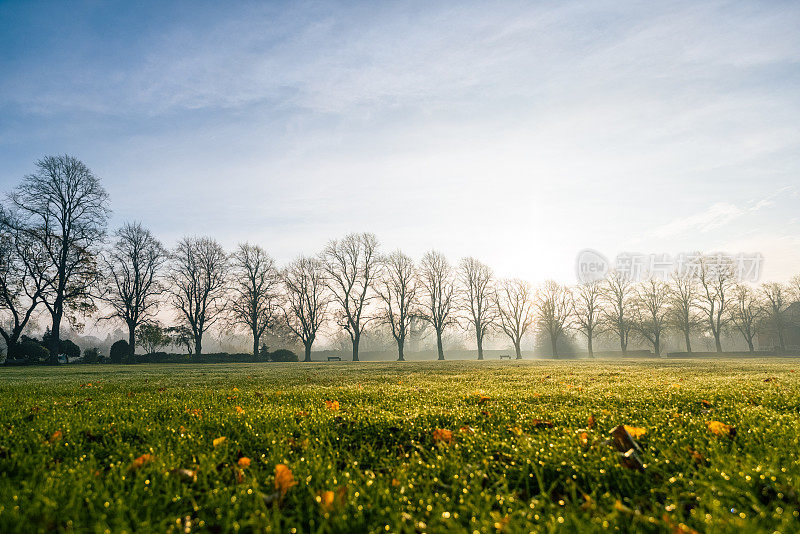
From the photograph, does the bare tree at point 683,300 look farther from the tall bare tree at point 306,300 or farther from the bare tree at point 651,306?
the tall bare tree at point 306,300

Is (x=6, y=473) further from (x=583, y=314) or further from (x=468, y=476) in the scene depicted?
(x=583, y=314)

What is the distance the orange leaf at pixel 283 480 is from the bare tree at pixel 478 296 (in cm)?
5232

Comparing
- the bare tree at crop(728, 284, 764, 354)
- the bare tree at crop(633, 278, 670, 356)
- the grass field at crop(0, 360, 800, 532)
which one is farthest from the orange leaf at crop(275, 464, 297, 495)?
the bare tree at crop(728, 284, 764, 354)

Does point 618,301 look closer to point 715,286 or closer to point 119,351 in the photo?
point 715,286

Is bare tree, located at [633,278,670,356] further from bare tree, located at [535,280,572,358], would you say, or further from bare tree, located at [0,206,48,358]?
bare tree, located at [0,206,48,358]

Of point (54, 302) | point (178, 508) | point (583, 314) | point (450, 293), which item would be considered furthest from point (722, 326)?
point (54, 302)

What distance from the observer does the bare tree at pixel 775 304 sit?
198 ft

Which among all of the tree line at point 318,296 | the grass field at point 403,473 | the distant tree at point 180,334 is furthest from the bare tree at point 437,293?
the grass field at point 403,473

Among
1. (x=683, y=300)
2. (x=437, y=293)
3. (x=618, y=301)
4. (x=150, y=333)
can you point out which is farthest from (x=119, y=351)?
(x=683, y=300)

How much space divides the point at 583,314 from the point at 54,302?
6253cm

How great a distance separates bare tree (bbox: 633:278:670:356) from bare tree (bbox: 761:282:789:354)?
16.0 metres

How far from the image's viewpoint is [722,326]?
59.3 meters

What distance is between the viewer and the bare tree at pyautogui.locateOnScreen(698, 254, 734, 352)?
55531mm

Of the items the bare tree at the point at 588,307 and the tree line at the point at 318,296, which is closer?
the tree line at the point at 318,296
